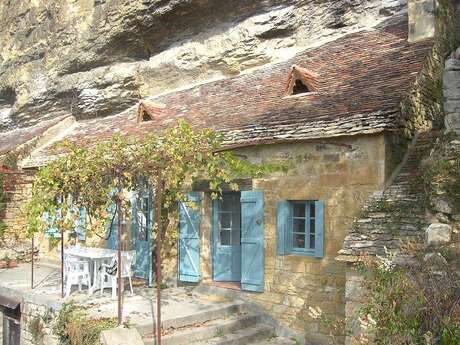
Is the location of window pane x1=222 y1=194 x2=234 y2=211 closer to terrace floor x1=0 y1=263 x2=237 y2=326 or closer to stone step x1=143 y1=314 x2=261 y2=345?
terrace floor x1=0 y1=263 x2=237 y2=326

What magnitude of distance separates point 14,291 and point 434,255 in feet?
25.2

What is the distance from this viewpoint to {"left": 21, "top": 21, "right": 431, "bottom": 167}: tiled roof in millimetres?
7852

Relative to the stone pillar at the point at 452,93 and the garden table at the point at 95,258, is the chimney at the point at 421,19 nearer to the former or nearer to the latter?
the stone pillar at the point at 452,93

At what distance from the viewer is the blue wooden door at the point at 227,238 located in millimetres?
9820

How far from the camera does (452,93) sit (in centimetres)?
600

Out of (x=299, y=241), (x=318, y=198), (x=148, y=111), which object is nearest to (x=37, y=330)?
(x=299, y=241)

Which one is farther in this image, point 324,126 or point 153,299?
point 153,299

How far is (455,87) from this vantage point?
19.5 ft

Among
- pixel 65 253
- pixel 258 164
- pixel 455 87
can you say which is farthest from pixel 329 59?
pixel 65 253

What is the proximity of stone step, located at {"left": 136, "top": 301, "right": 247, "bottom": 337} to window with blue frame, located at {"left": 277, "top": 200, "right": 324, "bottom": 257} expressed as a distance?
124cm

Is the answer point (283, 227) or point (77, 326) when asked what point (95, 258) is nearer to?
point (77, 326)

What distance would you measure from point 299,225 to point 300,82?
2.96 metres

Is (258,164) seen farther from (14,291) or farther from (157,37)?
(157,37)

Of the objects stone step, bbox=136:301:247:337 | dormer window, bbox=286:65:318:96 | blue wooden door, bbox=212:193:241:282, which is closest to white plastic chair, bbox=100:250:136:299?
stone step, bbox=136:301:247:337
